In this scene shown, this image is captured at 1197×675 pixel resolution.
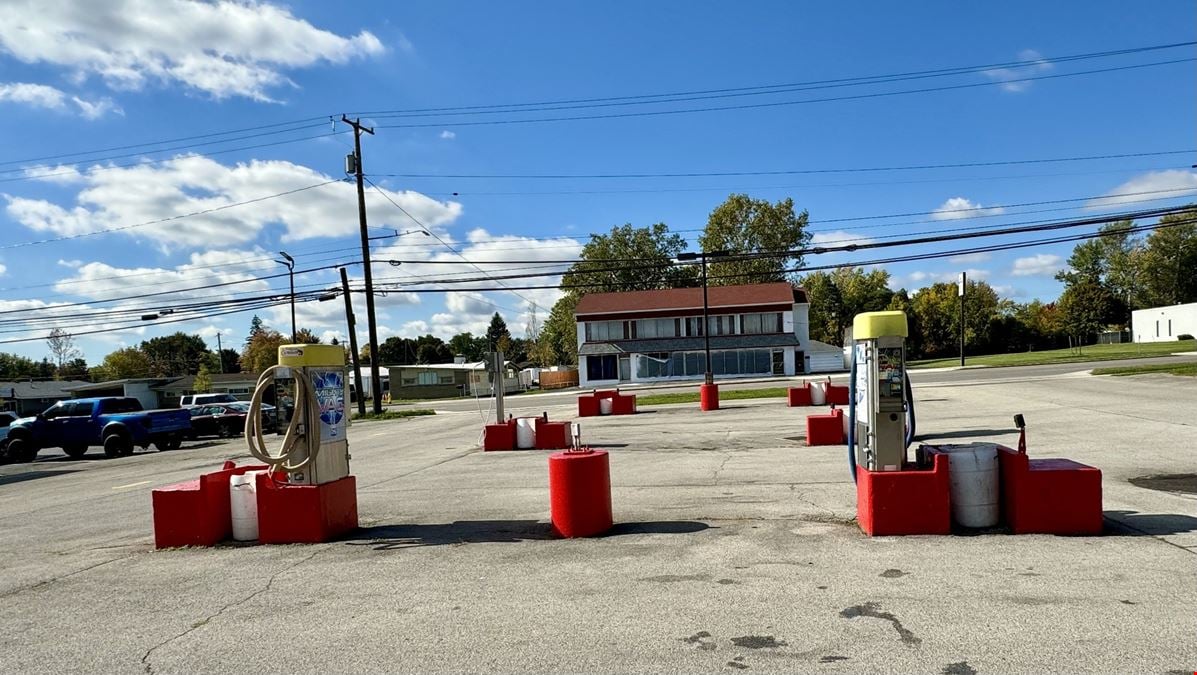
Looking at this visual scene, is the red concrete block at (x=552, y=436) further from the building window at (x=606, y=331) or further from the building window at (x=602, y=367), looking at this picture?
the building window at (x=606, y=331)

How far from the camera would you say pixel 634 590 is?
550 cm

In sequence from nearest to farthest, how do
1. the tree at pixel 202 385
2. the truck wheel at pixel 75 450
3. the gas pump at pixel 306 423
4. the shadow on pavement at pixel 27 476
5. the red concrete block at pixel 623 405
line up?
1. the gas pump at pixel 306 423
2. the shadow on pavement at pixel 27 476
3. the truck wheel at pixel 75 450
4. the red concrete block at pixel 623 405
5. the tree at pixel 202 385

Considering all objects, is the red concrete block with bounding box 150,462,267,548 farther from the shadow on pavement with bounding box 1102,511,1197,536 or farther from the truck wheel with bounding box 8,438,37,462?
the truck wheel with bounding box 8,438,37,462

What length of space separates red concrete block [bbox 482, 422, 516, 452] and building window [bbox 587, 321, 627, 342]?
46.2 metres

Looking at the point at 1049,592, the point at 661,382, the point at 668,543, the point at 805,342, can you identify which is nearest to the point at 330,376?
the point at 668,543

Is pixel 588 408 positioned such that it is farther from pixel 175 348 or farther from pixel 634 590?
pixel 175 348

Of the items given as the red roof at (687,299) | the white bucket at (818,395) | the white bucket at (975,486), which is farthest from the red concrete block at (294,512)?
the red roof at (687,299)

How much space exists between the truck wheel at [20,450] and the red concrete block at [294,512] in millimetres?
23232

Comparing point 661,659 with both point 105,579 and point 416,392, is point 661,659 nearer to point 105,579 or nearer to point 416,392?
point 105,579

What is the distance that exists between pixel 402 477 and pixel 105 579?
6.53 meters

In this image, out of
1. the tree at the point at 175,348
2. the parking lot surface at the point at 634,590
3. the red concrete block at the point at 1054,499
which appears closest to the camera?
the parking lot surface at the point at 634,590

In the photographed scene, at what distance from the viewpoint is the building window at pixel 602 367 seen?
2457 inches

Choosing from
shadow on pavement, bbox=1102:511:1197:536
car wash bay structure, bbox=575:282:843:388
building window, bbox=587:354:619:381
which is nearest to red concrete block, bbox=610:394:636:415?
shadow on pavement, bbox=1102:511:1197:536

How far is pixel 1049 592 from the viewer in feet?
16.6
